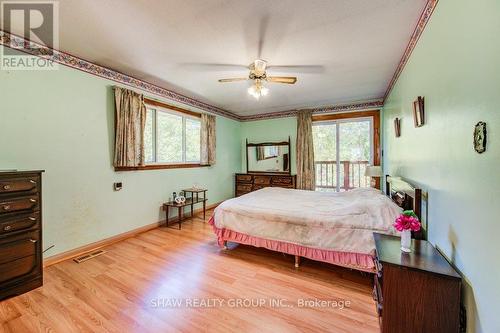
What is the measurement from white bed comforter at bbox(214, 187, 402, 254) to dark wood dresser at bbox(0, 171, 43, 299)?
6.21 feet

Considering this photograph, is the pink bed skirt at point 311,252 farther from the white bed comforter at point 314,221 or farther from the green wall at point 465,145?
the green wall at point 465,145

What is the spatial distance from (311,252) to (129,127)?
126 inches

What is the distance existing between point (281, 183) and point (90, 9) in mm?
4648

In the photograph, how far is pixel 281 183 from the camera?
17.9 ft

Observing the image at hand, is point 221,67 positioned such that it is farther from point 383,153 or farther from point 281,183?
point 383,153

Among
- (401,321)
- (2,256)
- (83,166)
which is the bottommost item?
(401,321)

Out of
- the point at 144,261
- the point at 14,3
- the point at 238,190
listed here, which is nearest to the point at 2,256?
the point at 144,261

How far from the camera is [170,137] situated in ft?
13.7

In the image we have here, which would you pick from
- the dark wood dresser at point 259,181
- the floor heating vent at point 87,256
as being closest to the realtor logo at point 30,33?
the floor heating vent at point 87,256

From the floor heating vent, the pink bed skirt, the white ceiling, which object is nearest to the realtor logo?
the white ceiling

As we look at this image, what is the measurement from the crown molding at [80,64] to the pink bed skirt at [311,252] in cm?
263

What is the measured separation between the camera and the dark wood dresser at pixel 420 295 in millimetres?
1210

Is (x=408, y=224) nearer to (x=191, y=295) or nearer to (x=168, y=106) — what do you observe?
(x=191, y=295)

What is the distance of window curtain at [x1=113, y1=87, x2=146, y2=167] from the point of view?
3158 mm
